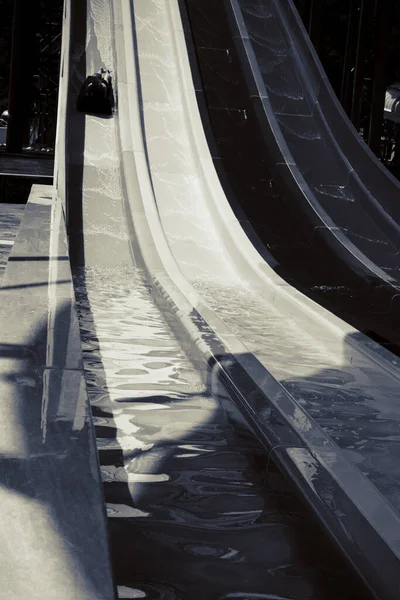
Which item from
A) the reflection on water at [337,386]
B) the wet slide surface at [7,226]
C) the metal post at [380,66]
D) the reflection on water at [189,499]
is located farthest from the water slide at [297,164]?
the metal post at [380,66]

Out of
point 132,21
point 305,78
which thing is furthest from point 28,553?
point 132,21

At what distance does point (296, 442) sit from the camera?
2.29 metres

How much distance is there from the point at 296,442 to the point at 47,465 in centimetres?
98

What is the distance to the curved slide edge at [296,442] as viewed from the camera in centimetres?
177

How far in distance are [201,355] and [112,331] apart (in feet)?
2.12

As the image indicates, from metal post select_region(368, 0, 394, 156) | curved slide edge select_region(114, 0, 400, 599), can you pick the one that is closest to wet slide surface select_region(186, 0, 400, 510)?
curved slide edge select_region(114, 0, 400, 599)

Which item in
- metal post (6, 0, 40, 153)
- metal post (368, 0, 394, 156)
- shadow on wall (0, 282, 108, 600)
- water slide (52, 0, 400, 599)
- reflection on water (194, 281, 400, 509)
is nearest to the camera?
shadow on wall (0, 282, 108, 600)

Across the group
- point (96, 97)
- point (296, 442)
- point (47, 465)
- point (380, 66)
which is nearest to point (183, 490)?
point (296, 442)

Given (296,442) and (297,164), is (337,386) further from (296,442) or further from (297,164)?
(297,164)

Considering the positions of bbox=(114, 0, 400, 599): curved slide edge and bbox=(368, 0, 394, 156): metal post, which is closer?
bbox=(114, 0, 400, 599): curved slide edge

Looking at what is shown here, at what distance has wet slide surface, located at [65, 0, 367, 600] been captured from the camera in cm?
175

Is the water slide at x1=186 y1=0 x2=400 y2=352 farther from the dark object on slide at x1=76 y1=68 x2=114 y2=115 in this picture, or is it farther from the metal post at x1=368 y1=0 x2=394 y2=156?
the metal post at x1=368 y1=0 x2=394 y2=156

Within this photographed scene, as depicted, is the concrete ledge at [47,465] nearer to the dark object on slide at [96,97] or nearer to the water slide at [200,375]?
the water slide at [200,375]

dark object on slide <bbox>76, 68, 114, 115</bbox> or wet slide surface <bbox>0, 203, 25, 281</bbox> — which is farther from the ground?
dark object on slide <bbox>76, 68, 114, 115</bbox>
